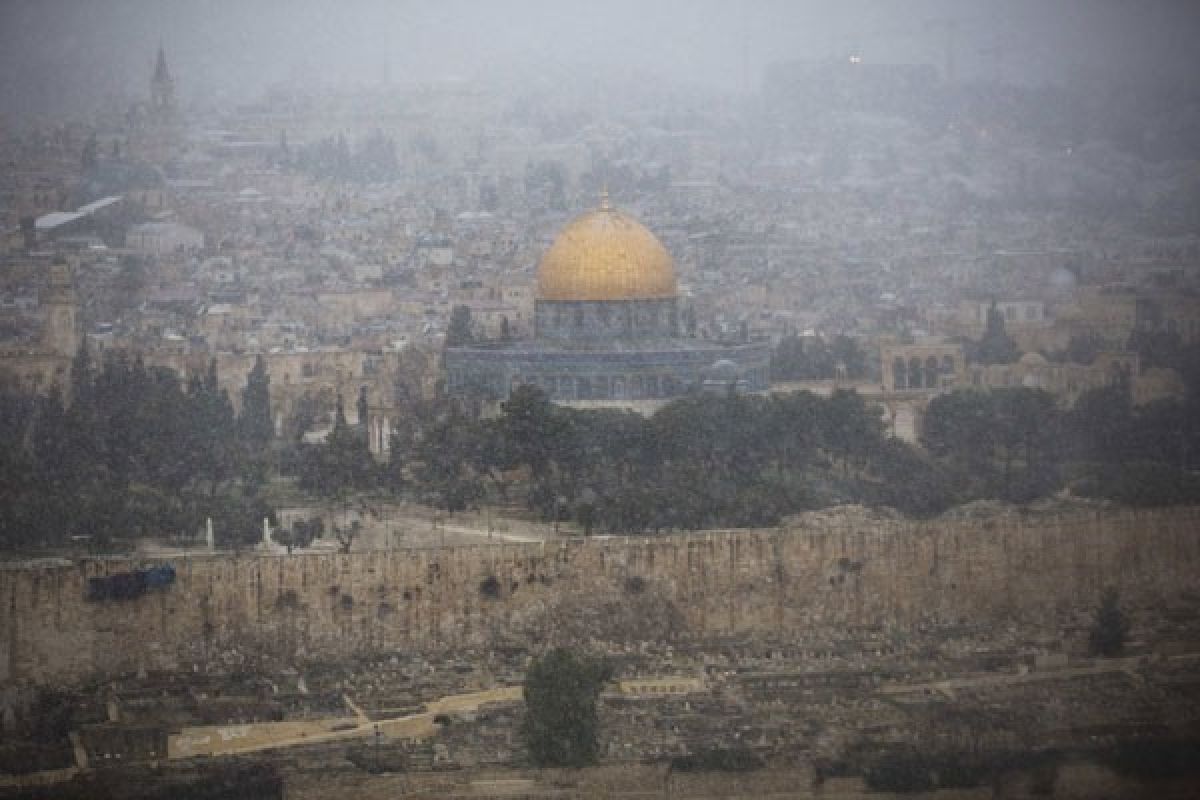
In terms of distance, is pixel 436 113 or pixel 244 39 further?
pixel 436 113

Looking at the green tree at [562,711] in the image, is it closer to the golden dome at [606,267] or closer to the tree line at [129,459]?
the tree line at [129,459]

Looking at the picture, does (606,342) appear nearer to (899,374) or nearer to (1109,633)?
(899,374)

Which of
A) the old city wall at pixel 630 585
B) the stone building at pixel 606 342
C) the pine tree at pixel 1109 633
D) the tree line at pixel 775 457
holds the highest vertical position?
the stone building at pixel 606 342

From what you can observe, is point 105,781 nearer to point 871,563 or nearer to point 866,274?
point 871,563

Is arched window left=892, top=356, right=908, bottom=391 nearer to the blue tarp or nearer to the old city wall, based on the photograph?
the old city wall

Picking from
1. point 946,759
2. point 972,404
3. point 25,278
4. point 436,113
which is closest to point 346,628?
point 946,759

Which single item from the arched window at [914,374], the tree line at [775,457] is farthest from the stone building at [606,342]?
the tree line at [775,457]

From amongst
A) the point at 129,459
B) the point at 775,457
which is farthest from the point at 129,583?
the point at 775,457
